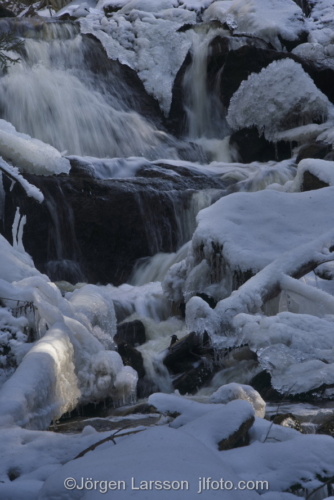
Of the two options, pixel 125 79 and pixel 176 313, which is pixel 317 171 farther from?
pixel 125 79

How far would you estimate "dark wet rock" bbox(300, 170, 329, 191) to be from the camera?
788 centimetres

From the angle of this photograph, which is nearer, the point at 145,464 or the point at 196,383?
the point at 145,464

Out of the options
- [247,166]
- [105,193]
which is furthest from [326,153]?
[105,193]

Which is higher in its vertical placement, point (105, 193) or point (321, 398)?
point (105, 193)

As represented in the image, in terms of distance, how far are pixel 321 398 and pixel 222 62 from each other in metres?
13.5

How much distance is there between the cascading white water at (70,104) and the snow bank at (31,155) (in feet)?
38.3

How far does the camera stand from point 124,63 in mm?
17000

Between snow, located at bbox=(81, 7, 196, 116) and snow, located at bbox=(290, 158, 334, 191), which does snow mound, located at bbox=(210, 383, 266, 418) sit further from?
snow, located at bbox=(81, 7, 196, 116)

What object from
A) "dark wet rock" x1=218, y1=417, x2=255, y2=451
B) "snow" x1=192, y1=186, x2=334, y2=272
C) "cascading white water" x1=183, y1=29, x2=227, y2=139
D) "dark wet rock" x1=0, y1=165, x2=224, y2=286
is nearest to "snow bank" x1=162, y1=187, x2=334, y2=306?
"snow" x1=192, y1=186, x2=334, y2=272

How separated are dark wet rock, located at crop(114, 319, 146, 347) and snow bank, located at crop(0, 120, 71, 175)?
5.59 meters

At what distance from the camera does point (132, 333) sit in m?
7.87

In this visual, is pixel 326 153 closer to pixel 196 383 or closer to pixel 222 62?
pixel 222 62

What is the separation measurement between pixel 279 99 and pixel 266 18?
15.1 ft

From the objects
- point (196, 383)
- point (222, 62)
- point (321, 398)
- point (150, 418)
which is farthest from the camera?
point (222, 62)
